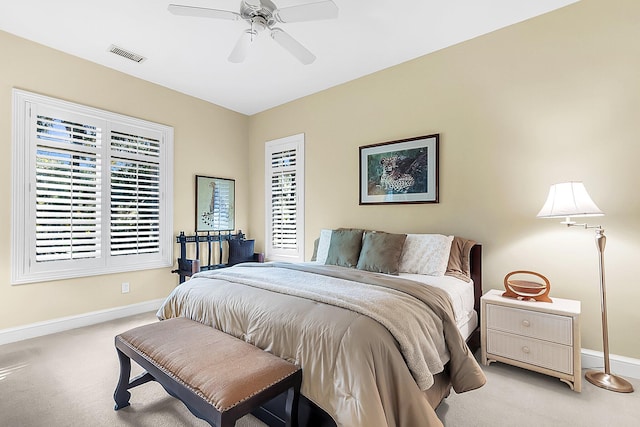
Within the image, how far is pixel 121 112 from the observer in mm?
3754

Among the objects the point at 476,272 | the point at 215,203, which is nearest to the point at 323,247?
the point at 476,272

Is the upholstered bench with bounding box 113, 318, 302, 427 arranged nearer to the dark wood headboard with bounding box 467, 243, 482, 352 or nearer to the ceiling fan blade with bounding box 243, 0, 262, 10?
the dark wood headboard with bounding box 467, 243, 482, 352

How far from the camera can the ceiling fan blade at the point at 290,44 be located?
238 cm

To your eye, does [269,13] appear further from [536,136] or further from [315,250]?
[315,250]

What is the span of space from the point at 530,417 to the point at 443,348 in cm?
67

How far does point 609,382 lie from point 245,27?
13.3 feet

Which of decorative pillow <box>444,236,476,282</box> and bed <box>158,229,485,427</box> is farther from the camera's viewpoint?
decorative pillow <box>444,236,476,282</box>

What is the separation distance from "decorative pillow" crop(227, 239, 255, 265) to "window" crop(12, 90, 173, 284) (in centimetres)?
81

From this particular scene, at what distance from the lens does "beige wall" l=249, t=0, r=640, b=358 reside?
2404 mm

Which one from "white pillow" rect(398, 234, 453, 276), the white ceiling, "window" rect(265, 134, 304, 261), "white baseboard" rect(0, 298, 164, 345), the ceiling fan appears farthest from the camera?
"window" rect(265, 134, 304, 261)

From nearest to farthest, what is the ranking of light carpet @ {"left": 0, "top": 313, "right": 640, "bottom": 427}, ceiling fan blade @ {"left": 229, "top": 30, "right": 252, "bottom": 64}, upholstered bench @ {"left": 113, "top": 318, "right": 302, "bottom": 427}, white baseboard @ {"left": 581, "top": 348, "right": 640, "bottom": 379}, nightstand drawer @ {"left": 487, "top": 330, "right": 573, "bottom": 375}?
1. upholstered bench @ {"left": 113, "top": 318, "right": 302, "bottom": 427}
2. light carpet @ {"left": 0, "top": 313, "right": 640, "bottom": 427}
3. nightstand drawer @ {"left": 487, "top": 330, "right": 573, "bottom": 375}
4. white baseboard @ {"left": 581, "top": 348, "right": 640, "bottom": 379}
5. ceiling fan blade @ {"left": 229, "top": 30, "right": 252, "bottom": 64}

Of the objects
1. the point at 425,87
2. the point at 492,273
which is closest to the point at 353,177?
the point at 425,87

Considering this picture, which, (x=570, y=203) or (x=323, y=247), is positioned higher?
(x=570, y=203)

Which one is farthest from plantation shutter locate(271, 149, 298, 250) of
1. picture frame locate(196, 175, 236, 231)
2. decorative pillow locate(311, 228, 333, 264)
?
decorative pillow locate(311, 228, 333, 264)
